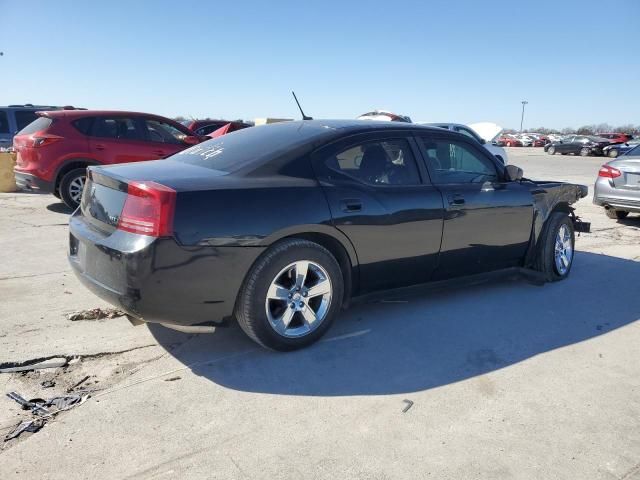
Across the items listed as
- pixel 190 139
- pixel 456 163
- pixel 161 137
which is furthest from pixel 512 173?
pixel 161 137

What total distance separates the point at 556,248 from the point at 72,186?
711cm

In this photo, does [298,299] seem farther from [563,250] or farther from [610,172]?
[610,172]

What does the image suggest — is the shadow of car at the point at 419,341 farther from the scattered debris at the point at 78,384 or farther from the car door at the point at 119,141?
the car door at the point at 119,141

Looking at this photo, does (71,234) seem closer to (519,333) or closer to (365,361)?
(365,361)

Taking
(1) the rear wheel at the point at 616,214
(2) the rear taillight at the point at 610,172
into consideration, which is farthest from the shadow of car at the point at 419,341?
(1) the rear wheel at the point at 616,214

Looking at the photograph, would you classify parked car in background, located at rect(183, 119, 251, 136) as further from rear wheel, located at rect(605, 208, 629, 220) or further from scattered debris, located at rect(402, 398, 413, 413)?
scattered debris, located at rect(402, 398, 413, 413)

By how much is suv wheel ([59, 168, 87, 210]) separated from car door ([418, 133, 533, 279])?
6.22 metres

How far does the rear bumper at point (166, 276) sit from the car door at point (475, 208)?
1788 millimetres

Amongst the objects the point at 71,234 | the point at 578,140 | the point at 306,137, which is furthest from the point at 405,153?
the point at 578,140

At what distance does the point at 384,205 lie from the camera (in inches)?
153

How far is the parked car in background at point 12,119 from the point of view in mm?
15148

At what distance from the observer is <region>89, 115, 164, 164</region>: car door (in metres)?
8.65

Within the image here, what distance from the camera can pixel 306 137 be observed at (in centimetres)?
385

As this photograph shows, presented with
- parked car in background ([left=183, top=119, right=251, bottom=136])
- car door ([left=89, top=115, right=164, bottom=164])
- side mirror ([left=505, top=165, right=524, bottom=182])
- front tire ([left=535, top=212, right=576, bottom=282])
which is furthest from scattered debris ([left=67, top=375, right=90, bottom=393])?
parked car in background ([left=183, top=119, right=251, bottom=136])
